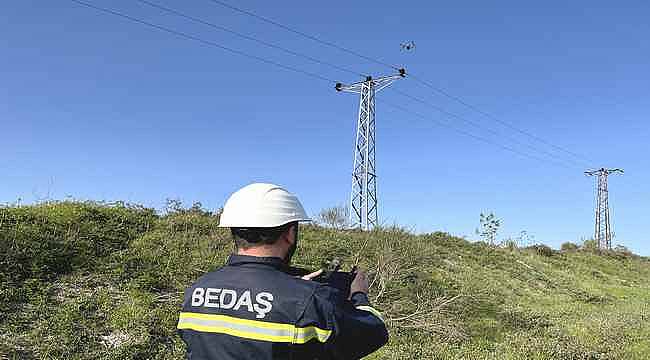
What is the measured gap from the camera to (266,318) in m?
2.30

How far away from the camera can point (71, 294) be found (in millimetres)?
8305

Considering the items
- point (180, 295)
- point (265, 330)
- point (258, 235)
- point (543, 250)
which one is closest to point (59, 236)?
point (180, 295)

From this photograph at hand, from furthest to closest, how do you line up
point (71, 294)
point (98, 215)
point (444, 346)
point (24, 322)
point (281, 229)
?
point (98, 215) < point (444, 346) < point (71, 294) < point (24, 322) < point (281, 229)

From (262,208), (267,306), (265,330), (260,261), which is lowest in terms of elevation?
(265,330)

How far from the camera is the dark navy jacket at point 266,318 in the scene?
2.30 meters

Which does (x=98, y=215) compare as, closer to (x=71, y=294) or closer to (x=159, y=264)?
(x=159, y=264)

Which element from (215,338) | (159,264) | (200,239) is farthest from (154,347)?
(215,338)

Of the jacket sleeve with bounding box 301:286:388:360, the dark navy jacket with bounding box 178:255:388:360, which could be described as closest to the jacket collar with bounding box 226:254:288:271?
the dark navy jacket with bounding box 178:255:388:360

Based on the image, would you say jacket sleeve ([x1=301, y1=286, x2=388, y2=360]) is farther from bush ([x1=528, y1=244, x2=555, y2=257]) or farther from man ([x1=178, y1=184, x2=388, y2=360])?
bush ([x1=528, y1=244, x2=555, y2=257])

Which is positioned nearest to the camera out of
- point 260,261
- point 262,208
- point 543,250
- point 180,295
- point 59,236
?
point 260,261

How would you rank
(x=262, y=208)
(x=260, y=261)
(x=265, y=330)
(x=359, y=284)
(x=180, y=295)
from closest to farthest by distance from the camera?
1. (x=265, y=330)
2. (x=260, y=261)
3. (x=262, y=208)
4. (x=359, y=284)
5. (x=180, y=295)

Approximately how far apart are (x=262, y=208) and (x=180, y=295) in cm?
716

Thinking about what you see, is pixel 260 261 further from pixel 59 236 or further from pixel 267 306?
pixel 59 236

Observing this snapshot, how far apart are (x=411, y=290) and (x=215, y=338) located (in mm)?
10021
